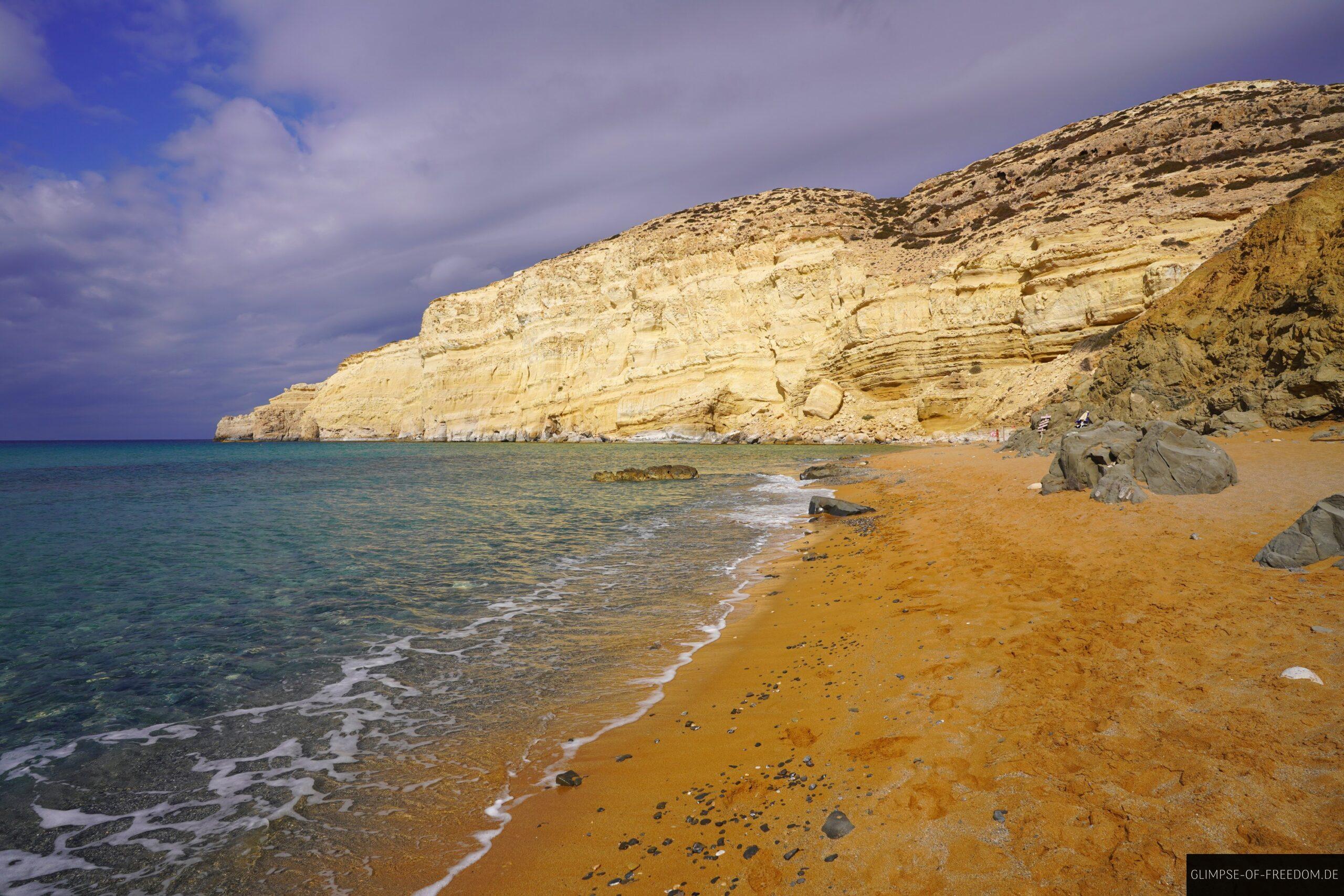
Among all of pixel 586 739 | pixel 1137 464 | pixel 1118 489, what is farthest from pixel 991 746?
pixel 1137 464

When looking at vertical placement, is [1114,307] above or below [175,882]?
above

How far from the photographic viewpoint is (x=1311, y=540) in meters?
4.67

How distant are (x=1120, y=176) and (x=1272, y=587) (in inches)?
1718

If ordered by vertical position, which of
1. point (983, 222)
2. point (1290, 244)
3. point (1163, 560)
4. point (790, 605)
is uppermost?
point (983, 222)

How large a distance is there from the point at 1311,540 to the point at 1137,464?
4481 mm

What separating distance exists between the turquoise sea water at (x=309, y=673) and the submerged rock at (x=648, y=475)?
312 inches

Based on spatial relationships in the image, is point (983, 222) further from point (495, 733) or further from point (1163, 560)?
point (495, 733)

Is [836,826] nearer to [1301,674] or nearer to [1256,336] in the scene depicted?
[1301,674]

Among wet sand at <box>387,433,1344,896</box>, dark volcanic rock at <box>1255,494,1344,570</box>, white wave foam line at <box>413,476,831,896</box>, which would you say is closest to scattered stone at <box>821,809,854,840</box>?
wet sand at <box>387,433,1344,896</box>

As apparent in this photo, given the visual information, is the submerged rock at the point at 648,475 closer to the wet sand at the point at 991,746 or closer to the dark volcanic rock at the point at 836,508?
the dark volcanic rock at the point at 836,508

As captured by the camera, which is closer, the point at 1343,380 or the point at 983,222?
the point at 1343,380

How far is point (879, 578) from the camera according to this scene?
7.17m

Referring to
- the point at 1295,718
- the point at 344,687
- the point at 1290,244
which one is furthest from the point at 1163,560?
the point at 1290,244

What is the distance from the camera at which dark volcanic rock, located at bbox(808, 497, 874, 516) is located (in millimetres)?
12125
